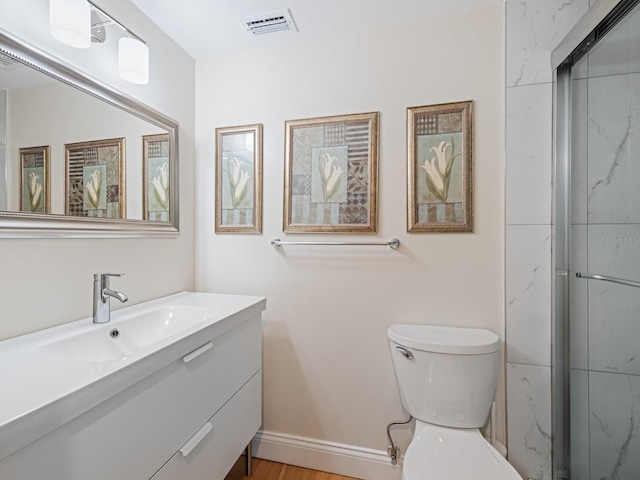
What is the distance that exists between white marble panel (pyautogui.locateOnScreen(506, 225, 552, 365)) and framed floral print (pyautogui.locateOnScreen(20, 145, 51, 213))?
1.77 m

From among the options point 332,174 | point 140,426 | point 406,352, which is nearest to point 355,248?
point 332,174

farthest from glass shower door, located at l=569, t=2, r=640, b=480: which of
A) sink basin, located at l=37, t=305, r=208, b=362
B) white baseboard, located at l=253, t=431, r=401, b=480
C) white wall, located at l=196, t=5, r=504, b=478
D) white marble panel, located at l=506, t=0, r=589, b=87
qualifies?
sink basin, located at l=37, t=305, r=208, b=362

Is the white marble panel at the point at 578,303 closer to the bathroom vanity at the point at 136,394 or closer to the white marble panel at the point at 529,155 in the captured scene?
the white marble panel at the point at 529,155

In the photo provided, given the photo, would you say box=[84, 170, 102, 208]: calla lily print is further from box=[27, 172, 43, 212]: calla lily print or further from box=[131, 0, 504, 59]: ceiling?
box=[131, 0, 504, 59]: ceiling

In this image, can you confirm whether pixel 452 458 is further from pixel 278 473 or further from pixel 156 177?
pixel 156 177

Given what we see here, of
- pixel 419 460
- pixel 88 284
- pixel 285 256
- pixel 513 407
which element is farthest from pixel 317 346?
pixel 88 284

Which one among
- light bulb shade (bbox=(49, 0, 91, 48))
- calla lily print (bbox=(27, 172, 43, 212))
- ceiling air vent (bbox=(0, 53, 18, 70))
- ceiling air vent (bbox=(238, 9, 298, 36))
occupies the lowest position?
calla lily print (bbox=(27, 172, 43, 212))

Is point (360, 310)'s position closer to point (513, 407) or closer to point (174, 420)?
point (513, 407)

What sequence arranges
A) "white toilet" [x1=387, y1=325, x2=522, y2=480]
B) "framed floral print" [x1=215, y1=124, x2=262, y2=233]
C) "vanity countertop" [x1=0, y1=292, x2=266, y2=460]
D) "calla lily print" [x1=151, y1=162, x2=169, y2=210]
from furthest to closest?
"framed floral print" [x1=215, y1=124, x2=262, y2=233], "calla lily print" [x1=151, y1=162, x2=169, y2=210], "white toilet" [x1=387, y1=325, x2=522, y2=480], "vanity countertop" [x1=0, y1=292, x2=266, y2=460]

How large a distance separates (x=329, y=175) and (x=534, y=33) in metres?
1.07

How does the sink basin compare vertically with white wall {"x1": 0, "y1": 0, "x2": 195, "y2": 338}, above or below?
below

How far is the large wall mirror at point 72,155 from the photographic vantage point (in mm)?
958

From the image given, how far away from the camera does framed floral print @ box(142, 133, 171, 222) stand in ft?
4.78

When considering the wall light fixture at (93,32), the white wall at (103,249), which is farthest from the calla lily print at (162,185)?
the wall light fixture at (93,32)
